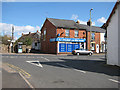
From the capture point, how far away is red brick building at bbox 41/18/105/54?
32.2 meters

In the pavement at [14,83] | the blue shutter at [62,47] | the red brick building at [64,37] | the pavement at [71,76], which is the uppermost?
the red brick building at [64,37]

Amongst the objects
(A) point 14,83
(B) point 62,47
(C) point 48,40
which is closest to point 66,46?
(B) point 62,47

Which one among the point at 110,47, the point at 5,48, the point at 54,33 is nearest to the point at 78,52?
the point at 54,33

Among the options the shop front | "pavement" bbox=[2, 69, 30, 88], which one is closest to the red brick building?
the shop front

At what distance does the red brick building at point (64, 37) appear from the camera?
3219 centimetres

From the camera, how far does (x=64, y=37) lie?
32.8 metres

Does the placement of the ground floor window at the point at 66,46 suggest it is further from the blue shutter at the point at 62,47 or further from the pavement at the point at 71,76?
the pavement at the point at 71,76

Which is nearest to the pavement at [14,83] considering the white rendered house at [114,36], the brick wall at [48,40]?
the white rendered house at [114,36]

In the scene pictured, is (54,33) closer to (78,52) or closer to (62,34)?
(62,34)

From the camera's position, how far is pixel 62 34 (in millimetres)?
32750

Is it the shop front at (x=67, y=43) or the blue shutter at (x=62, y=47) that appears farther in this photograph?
the blue shutter at (x=62, y=47)

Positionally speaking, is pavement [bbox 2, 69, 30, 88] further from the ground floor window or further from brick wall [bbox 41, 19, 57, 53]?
brick wall [bbox 41, 19, 57, 53]

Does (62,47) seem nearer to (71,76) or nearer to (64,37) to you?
(64,37)

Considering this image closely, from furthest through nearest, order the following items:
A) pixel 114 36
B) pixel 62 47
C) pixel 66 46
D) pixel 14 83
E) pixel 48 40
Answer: pixel 48 40, pixel 66 46, pixel 62 47, pixel 114 36, pixel 14 83
